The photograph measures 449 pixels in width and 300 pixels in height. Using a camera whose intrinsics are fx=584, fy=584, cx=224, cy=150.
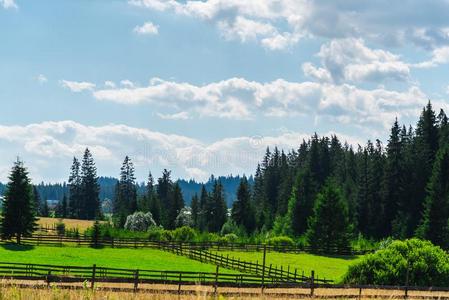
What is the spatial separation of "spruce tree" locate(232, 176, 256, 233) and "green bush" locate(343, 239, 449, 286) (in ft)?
259

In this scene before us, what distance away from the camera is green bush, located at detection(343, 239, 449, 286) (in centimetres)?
3756

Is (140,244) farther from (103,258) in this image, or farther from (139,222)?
(139,222)

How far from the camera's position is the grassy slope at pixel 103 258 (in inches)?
2227

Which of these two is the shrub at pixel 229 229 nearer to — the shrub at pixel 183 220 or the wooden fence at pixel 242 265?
the shrub at pixel 183 220

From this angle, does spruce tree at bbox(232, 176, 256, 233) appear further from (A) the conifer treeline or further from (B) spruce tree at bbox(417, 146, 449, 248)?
(B) spruce tree at bbox(417, 146, 449, 248)

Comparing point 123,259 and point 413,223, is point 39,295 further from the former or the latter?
point 413,223

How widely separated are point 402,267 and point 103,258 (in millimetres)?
34462

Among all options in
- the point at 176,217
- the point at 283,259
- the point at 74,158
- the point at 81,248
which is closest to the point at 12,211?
the point at 81,248

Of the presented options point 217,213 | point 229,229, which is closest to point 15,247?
point 229,229

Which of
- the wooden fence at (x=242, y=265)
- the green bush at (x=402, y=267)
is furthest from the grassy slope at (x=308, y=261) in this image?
the green bush at (x=402, y=267)

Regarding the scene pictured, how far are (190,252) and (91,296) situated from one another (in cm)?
5478

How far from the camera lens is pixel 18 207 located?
71625 millimetres

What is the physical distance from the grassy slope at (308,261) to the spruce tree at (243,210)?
41973mm

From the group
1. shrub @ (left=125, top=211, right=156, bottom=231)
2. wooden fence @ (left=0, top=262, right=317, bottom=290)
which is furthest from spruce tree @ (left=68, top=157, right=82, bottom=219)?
wooden fence @ (left=0, top=262, right=317, bottom=290)
